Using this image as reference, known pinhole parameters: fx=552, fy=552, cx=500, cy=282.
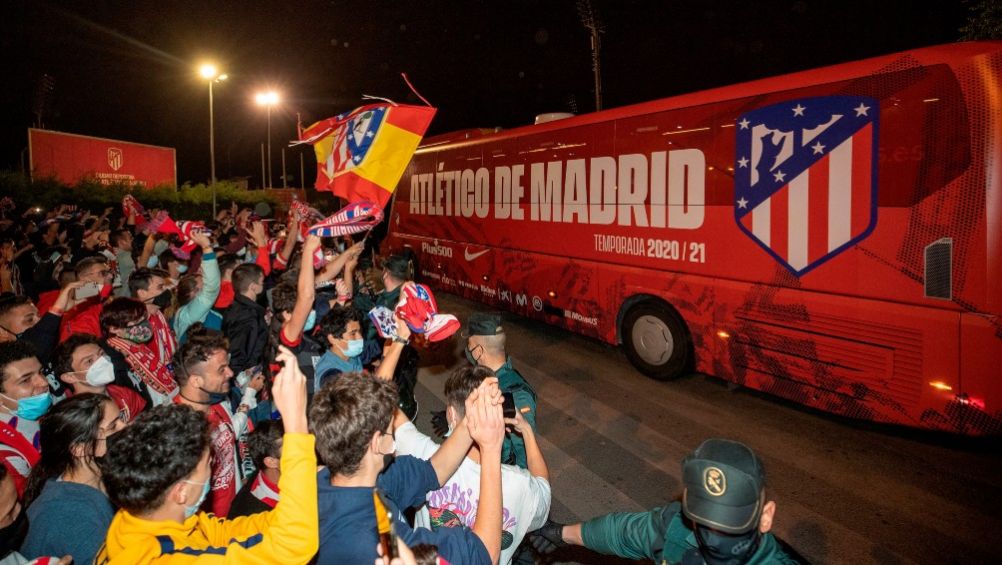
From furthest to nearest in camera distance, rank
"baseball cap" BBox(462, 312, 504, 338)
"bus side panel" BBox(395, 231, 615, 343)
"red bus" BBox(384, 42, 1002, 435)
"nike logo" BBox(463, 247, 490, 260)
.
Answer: "nike logo" BBox(463, 247, 490, 260)
"bus side panel" BBox(395, 231, 615, 343)
"red bus" BBox(384, 42, 1002, 435)
"baseball cap" BBox(462, 312, 504, 338)

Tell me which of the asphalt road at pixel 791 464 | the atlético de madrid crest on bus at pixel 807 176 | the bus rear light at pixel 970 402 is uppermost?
the atlético de madrid crest on bus at pixel 807 176

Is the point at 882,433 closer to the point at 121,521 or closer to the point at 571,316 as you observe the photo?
the point at 571,316

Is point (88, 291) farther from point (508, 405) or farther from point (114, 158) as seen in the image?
point (114, 158)

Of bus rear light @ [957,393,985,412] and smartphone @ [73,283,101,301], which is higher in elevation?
smartphone @ [73,283,101,301]

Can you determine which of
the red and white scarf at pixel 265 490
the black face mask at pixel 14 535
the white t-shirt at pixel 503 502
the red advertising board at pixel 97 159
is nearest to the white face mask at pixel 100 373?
the red and white scarf at pixel 265 490

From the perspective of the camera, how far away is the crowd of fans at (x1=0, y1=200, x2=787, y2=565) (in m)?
1.81

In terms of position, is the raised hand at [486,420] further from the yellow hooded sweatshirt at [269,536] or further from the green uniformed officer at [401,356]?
the green uniformed officer at [401,356]

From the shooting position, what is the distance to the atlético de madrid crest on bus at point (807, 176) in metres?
5.20

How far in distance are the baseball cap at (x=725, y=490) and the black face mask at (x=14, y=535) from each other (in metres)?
2.61

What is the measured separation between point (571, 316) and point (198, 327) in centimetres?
575

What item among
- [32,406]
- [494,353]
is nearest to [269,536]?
[494,353]

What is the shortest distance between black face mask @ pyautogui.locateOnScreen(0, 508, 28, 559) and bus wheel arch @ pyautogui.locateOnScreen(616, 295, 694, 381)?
254 inches

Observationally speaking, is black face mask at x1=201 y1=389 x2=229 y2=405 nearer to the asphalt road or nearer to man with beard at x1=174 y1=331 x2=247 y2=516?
man with beard at x1=174 y1=331 x2=247 y2=516

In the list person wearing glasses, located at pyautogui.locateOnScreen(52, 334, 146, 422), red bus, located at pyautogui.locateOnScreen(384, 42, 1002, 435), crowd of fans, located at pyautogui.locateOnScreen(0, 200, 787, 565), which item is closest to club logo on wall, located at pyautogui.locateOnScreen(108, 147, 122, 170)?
red bus, located at pyautogui.locateOnScreen(384, 42, 1002, 435)
